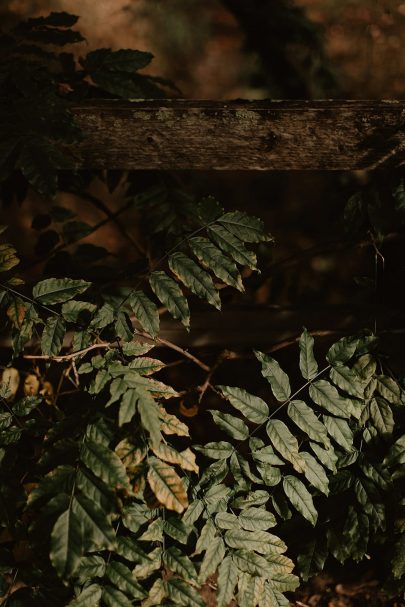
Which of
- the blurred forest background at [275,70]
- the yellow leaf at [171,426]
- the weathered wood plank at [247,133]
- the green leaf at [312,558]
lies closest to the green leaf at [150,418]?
the yellow leaf at [171,426]

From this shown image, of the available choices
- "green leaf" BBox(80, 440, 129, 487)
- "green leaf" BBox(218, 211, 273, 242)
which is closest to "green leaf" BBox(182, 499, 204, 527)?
"green leaf" BBox(80, 440, 129, 487)

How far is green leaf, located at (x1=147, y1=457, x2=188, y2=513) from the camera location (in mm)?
1255

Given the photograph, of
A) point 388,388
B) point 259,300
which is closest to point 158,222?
point 388,388

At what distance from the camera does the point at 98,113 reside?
4.78 feet

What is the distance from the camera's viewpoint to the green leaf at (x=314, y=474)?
141 cm

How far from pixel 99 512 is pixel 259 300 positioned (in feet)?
8.52

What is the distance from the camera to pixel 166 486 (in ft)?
4.16

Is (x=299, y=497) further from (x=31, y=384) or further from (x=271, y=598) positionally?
(x=31, y=384)

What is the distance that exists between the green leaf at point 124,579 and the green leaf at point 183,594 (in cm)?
9

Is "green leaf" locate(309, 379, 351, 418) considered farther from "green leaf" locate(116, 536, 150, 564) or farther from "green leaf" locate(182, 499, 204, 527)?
"green leaf" locate(116, 536, 150, 564)

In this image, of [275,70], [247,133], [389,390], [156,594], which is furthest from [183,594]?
[275,70]

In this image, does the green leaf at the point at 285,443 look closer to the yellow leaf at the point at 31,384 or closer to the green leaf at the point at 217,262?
the green leaf at the point at 217,262

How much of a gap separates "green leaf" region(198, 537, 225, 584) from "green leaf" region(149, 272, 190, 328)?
0.52 meters

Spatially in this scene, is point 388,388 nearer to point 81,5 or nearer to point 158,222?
point 158,222
